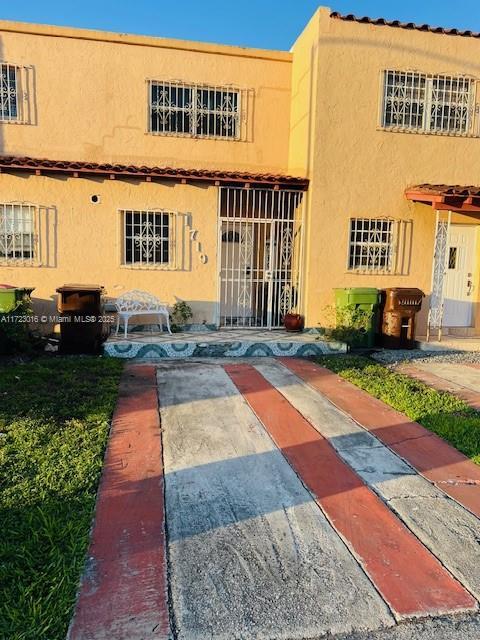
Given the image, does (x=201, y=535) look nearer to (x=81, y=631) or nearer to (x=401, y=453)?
(x=81, y=631)

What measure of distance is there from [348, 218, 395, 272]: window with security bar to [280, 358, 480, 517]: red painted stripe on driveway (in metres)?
3.77

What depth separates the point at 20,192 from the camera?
923 cm

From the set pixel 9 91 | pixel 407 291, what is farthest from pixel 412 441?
pixel 9 91

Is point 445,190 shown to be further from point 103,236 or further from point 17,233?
point 17,233

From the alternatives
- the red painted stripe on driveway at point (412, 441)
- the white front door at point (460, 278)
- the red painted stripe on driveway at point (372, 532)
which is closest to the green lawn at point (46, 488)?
the red painted stripe on driveway at point (372, 532)

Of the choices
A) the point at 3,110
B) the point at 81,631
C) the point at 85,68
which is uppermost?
the point at 85,68

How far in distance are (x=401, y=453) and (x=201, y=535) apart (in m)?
2.28

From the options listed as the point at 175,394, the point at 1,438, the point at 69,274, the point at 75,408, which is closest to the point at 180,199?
the point at 69,274

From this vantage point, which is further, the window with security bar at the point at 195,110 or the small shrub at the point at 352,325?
the window with security bar at the point at 195,110

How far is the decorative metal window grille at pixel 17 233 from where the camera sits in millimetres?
9312

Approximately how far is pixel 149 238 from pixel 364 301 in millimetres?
4569

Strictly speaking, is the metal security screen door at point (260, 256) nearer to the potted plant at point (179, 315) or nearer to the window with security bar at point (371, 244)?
the potted plant at point (179, 315)

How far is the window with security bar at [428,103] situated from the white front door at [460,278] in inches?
90.4

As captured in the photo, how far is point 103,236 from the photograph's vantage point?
9562 mm
